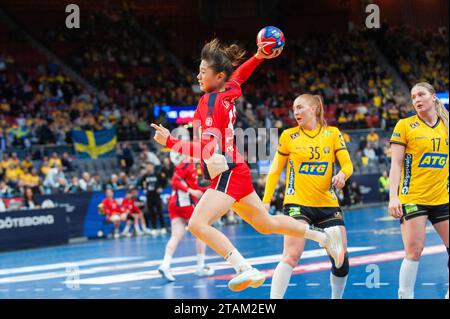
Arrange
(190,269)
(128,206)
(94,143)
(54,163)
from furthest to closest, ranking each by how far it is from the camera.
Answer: (94,143) → (54,163) → (128,206) → (190,269)

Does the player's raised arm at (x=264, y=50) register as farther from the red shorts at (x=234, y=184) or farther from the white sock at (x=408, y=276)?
the white sock at (x=408, y=276)

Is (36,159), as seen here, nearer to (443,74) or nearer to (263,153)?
(263,153)

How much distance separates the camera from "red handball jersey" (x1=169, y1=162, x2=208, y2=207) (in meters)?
13.1

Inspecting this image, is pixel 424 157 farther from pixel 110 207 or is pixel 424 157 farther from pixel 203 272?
pixel 110 207

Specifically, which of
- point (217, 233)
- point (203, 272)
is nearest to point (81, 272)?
point (203, 272)

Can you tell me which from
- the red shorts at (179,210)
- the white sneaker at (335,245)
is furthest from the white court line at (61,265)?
the white sneaker at (335,245)

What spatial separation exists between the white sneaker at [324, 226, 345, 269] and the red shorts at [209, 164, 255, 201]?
1112 millimetres

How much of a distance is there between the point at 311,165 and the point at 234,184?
1.36 metres

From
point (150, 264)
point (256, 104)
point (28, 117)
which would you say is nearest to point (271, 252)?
point (150, 264)

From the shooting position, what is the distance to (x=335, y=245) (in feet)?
25.1

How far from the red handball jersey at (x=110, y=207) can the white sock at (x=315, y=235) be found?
14.8m

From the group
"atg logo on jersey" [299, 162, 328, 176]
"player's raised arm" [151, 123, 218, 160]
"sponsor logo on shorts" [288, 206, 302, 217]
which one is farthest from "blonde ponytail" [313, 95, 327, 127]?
"player's raised arm" [151, 123, 218, 160]

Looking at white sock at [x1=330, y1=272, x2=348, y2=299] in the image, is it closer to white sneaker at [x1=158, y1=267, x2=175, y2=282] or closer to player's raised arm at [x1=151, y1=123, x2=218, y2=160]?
player's raised arm at [x1=151, y1=123, x2=218, y2=160]
